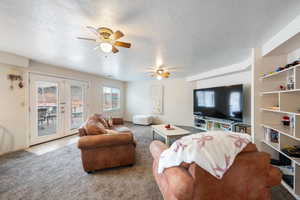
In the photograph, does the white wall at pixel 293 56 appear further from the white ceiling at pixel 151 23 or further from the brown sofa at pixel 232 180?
the brown sofa at pixel 232 180

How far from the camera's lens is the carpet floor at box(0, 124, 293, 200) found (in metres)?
1.62

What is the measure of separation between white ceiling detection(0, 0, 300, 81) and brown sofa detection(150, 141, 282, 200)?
1460 millimetres

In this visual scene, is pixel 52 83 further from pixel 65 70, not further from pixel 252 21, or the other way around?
pixel 252 21

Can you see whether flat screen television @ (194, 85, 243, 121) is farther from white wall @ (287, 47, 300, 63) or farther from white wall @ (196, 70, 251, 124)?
white wall @ (287, 47, 300, 63)

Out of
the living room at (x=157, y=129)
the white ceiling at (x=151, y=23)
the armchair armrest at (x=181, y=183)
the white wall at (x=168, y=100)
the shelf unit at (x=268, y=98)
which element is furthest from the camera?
the white wall at (x=168, y=100)

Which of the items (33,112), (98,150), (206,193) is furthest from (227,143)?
(33,112)

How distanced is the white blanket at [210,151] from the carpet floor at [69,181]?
936 millimetres

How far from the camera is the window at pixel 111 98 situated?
18.8 feet

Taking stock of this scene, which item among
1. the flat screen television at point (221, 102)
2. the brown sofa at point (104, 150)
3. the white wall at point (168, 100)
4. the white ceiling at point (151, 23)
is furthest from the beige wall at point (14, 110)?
the flat screen television at point (221, 102)

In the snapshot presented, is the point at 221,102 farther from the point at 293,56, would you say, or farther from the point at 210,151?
the point at 210,151

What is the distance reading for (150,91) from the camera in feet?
20.4

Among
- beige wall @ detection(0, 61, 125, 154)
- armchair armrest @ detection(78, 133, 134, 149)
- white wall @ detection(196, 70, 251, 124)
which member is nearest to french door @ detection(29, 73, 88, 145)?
beige wall @ detection(0, 61, 125, 154)

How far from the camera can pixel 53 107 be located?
3721 mm

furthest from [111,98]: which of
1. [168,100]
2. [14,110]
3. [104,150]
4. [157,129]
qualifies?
[104,150]
